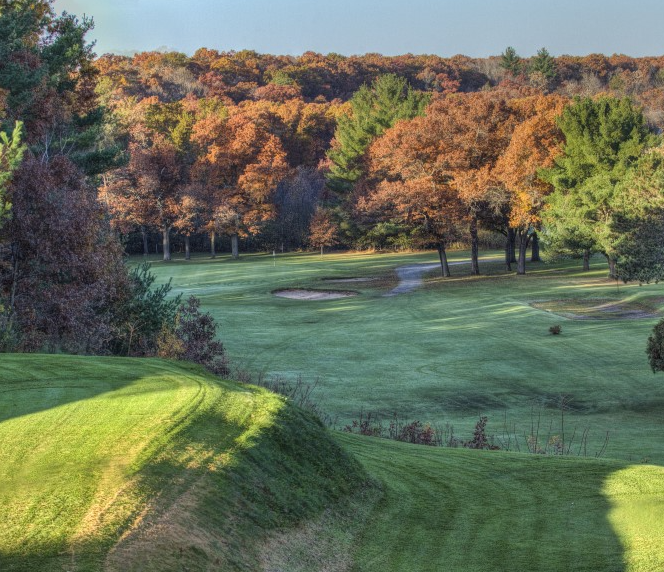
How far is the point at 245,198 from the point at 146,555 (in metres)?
78.4

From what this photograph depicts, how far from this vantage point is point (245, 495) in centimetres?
652

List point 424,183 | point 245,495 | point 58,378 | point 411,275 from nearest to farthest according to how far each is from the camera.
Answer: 1. point 245,495
2. point 58,378
3. point 424,183
4. point 411,275

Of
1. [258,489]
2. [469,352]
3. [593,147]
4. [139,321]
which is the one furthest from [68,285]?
[593,147]

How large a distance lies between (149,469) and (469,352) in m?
23.7

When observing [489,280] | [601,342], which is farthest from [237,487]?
[489,280]

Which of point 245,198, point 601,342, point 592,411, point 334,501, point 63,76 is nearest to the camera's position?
point 334,501

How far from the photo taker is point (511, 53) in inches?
5689

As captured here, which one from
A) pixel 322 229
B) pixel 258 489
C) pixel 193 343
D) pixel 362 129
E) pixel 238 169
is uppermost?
pixel 362 129

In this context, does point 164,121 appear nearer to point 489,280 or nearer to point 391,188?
point 391,188

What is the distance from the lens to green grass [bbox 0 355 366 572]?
5.21m

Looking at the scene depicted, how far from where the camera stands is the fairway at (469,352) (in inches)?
780

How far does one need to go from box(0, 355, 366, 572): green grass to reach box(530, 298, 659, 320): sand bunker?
3208 cm

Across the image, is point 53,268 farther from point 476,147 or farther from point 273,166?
point 273,166

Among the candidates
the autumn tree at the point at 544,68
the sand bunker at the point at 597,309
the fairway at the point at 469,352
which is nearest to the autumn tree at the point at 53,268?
the fairway at the point at 469,352
